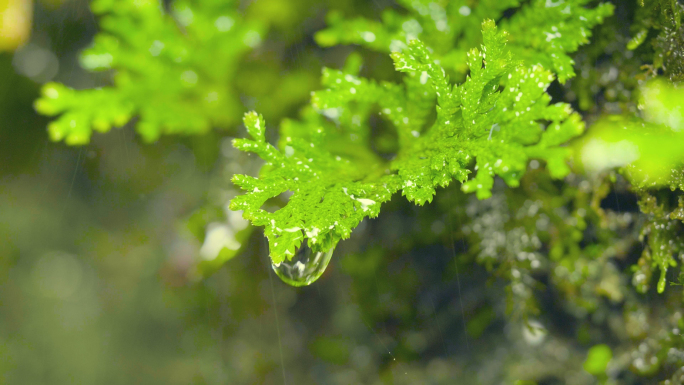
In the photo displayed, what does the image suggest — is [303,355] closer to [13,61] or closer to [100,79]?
[100,79]

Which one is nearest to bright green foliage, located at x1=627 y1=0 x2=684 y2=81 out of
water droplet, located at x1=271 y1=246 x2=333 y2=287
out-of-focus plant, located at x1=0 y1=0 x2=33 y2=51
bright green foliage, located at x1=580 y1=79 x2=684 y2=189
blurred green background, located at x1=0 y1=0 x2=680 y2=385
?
bright green foliage, located at x1=580 y1=79 x2=684 y2=189

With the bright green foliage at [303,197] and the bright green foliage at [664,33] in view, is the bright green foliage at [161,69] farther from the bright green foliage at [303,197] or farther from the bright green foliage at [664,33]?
the bright green foliage at [664,33]

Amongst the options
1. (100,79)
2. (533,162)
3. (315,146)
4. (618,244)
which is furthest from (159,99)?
(618,244)

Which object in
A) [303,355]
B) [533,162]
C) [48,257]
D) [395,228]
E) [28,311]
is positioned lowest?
[28,311]

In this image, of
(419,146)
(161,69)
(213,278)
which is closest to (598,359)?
(419,146)

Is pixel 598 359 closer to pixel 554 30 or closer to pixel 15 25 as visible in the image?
pixel 554 30

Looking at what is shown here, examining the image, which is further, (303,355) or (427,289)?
(303,355)
